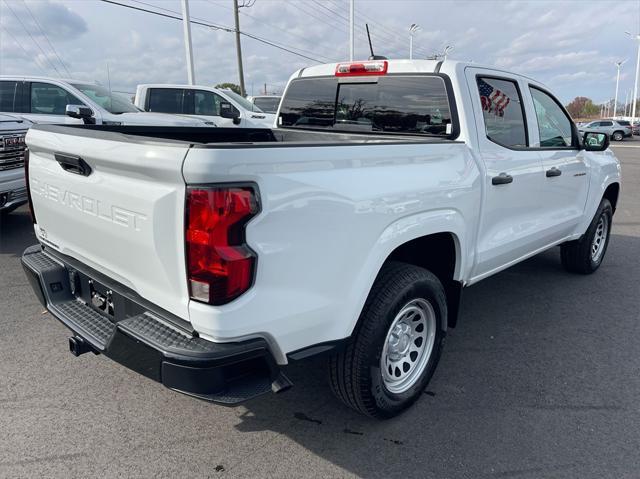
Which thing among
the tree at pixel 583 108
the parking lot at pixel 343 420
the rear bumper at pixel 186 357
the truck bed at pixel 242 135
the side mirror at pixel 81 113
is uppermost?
the tree at pixel 583 108

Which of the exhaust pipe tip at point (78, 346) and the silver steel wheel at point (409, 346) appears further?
the silver steel wheel at point (409, 346)

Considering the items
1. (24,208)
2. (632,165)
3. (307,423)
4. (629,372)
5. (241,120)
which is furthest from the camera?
(632,165)

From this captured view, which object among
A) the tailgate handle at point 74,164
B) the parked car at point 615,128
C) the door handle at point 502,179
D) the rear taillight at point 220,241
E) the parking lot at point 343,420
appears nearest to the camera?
the rear taillight at point 220,241

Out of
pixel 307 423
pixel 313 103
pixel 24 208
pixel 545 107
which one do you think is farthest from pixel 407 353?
pixel 24 208

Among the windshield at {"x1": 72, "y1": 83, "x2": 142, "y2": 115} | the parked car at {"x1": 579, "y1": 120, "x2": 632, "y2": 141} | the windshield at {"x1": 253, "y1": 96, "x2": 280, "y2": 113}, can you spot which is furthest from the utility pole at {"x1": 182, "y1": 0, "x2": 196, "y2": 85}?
the parked car at {"x1": 579, "y1": 120, "x2": 632, "y2": 141}

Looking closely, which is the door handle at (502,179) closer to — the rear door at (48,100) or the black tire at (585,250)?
the black tire at (585,250)

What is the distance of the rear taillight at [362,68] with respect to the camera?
371cm

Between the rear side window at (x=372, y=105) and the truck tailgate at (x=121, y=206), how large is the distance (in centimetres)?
197

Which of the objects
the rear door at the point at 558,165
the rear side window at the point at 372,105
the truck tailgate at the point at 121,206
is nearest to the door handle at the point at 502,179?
the rear side window at the point at 372,105

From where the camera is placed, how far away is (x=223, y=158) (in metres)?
1.86

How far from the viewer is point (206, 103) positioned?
452 inches

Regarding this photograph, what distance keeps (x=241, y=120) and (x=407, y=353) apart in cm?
944

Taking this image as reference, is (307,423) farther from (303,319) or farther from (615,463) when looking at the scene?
(615,463)

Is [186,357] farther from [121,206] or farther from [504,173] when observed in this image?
[504,173]
